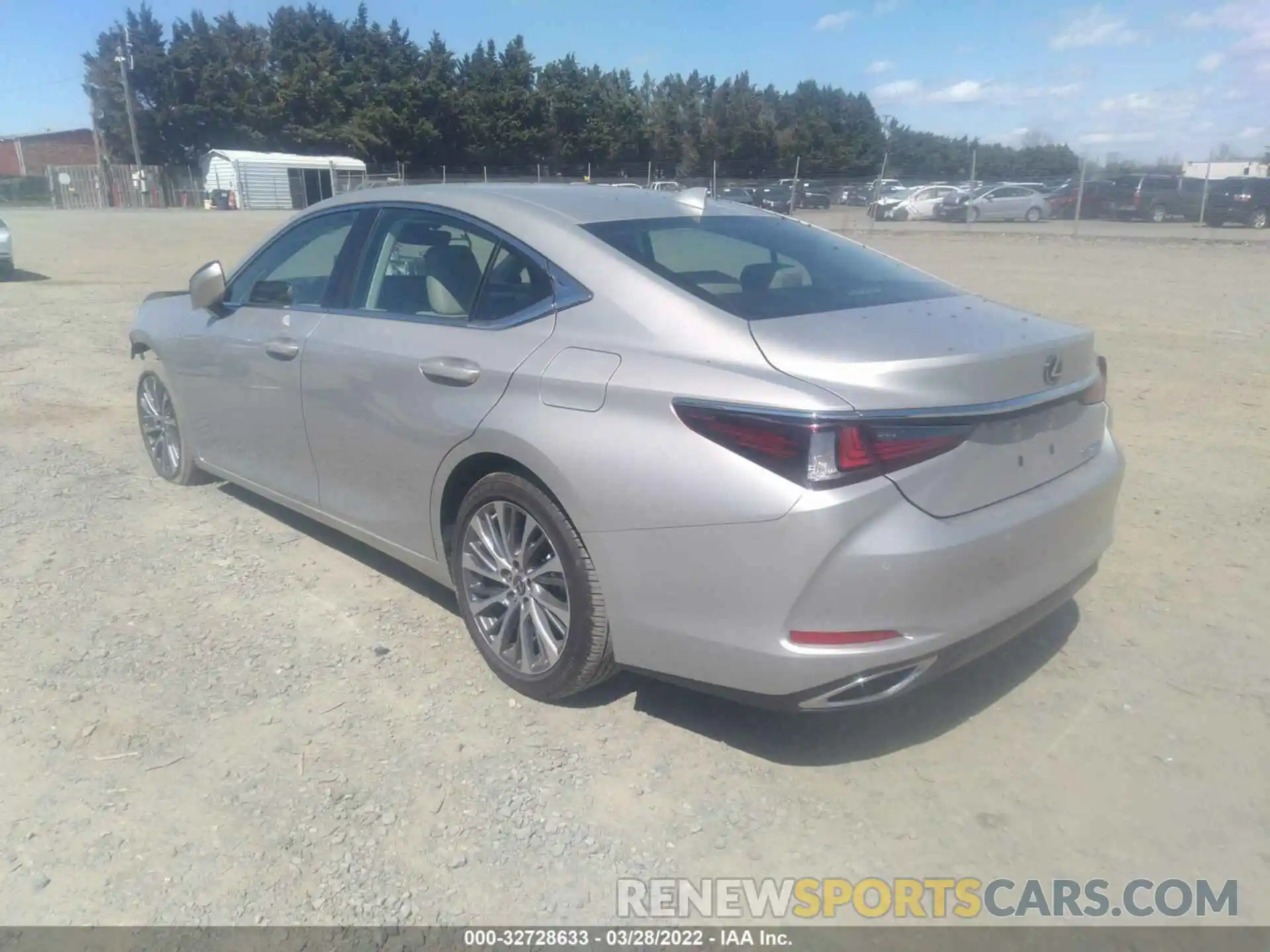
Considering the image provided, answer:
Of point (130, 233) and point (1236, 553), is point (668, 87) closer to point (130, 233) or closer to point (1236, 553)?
point (130, 233)

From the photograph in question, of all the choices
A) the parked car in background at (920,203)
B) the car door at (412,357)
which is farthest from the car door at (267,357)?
the parked car in background at (920,203)

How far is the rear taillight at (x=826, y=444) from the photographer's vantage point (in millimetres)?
2588

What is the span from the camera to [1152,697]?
3.41 metres

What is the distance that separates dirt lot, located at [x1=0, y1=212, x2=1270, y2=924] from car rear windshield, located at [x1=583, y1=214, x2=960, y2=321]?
135 cm

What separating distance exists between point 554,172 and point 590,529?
225ft

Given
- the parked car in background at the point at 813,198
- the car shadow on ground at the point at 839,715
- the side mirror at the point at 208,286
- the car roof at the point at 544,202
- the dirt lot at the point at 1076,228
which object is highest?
the car roof at the point at 544,202

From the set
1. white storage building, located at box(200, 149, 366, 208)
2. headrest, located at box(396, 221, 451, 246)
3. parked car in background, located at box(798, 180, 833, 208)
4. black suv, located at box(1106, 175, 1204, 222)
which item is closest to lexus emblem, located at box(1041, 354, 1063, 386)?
headrest, located at box(396, 221, 451, 246)

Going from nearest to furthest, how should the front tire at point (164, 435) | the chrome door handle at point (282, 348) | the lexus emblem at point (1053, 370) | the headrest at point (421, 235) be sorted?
the lexus emblem at point (1053, 370) → the headrest at point (421, 235) → the chrome door handle at point (282, 348) → the front tire at point (164, 435)

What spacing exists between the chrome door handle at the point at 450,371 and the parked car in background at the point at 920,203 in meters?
35.2

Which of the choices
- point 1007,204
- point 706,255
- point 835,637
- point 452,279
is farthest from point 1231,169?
point 835,637

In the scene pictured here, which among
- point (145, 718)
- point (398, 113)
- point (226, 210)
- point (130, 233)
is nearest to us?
point (145, 718)

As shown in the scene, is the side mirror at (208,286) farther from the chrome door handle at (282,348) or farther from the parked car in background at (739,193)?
the parked car in background at (739,193)

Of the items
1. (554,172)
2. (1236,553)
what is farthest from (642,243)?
(554,172)

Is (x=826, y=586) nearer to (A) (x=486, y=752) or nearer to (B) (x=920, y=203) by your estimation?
(A) (x=486, y=752)
